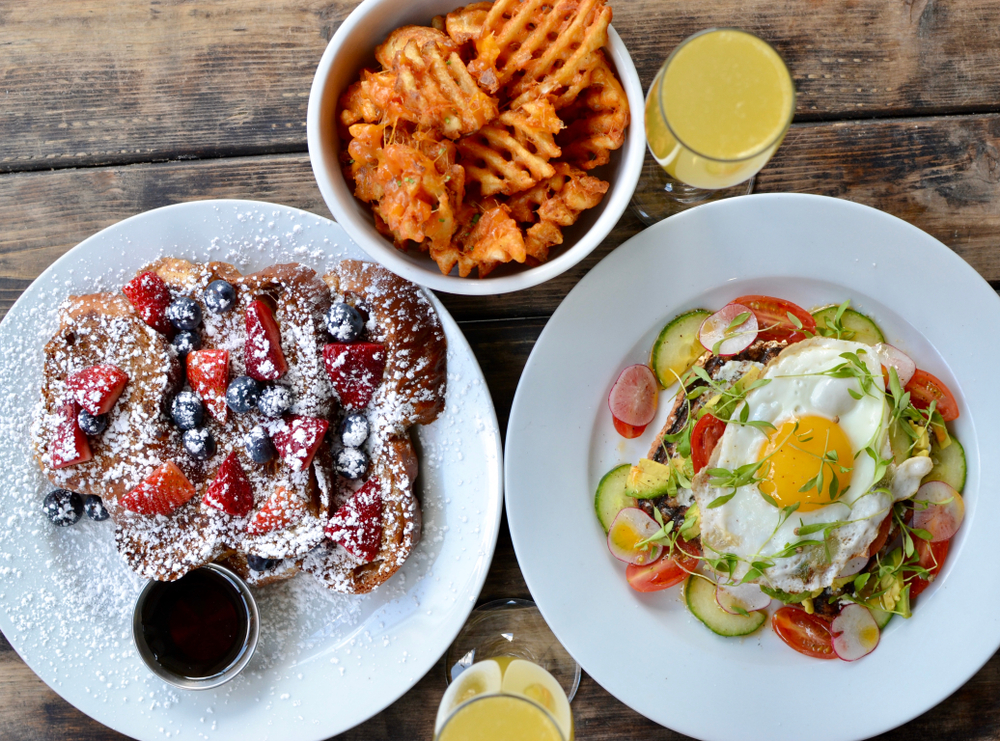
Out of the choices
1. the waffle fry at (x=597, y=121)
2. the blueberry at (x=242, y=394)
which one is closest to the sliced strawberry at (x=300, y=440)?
the blueberry at (x=242, y=394)

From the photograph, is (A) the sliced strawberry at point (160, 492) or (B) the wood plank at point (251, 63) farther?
(B) the wood plank at point (251, 63)

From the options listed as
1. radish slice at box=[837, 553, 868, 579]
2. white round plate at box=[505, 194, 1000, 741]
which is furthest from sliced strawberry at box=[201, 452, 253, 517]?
radish slice at box=[837, 553, 868, 579]

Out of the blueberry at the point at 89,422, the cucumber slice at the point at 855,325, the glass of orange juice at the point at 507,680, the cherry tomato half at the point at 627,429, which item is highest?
the cucumber slice at the point at 855,325

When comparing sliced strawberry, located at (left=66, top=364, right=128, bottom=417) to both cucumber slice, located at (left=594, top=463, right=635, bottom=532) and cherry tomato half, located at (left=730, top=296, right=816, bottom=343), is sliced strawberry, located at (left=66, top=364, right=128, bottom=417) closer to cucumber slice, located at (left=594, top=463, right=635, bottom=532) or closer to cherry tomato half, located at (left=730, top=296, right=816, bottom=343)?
cucumber slice, located at (left=594, top=463, right=635, bottom=532)

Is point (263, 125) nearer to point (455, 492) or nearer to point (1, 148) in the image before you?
point (1, 148)

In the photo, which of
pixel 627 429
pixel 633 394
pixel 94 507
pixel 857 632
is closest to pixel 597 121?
pixel 633 394

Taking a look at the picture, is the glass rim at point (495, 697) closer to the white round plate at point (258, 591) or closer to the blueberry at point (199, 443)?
the white round plate at point (258, 591)
